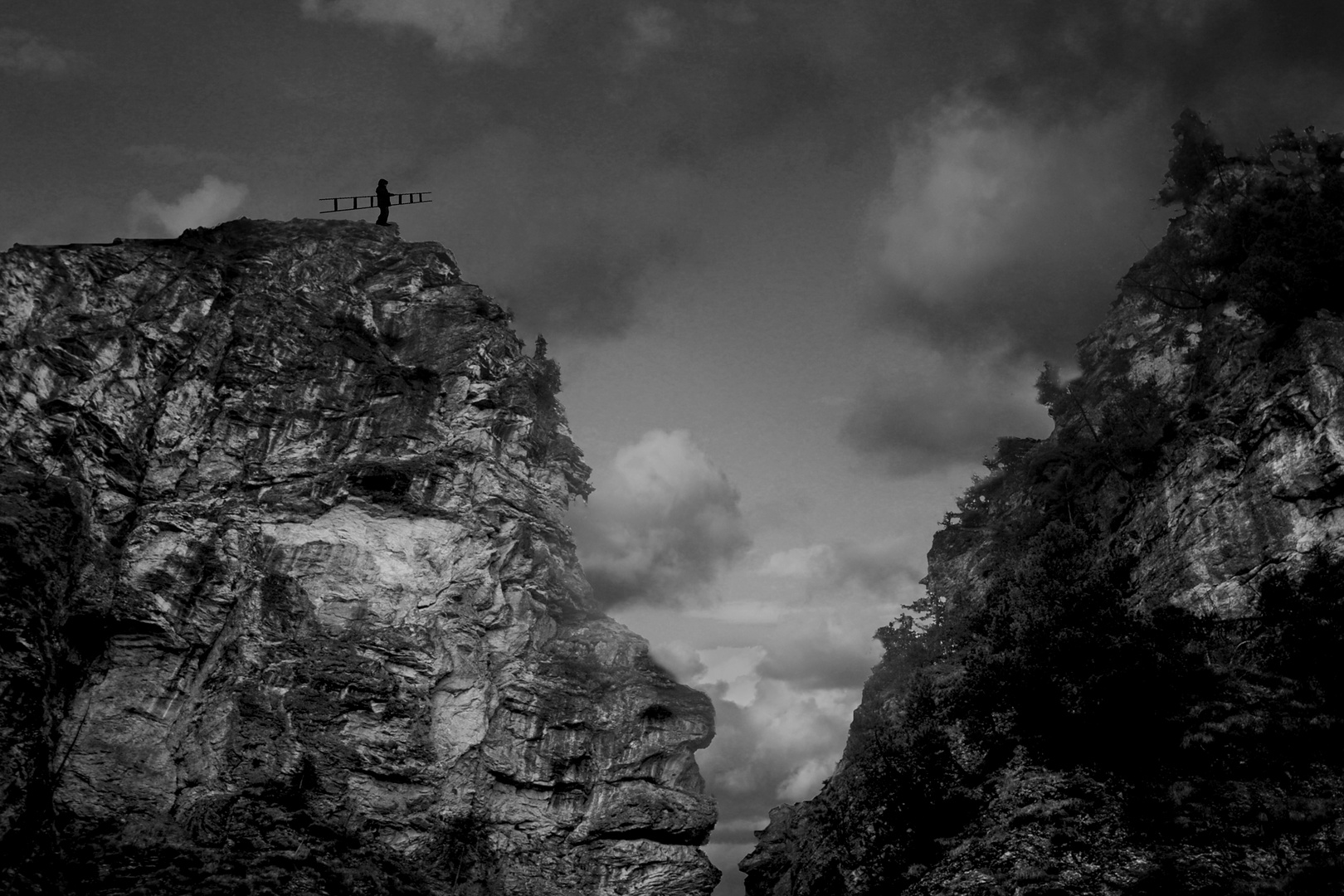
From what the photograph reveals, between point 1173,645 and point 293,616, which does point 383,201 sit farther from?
point 1173,645

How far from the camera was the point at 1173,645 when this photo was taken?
35.2m

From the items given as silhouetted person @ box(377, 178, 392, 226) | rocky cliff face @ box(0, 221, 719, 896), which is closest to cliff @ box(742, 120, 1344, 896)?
rocky cliff face @ box(0, 221, 719, 896)

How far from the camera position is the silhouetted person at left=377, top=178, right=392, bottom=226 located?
81.2 metres

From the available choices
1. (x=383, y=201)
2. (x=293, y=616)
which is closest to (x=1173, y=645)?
(x=293, y=616)

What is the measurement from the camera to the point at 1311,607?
3416cm

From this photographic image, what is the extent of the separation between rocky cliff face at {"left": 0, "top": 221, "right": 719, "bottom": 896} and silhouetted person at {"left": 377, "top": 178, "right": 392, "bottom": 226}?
28.5ft

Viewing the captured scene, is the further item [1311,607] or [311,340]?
[311,340]

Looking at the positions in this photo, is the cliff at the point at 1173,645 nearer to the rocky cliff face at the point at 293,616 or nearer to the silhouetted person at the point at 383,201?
the rocky cliff face at the point at 293,616

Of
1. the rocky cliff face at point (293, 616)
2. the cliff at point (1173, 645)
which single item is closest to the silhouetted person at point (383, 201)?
the rocky cliff face at point (293, 616)

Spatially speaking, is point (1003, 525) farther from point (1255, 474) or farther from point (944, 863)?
point (944, 863)

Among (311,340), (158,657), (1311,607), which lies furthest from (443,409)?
(1311,607)

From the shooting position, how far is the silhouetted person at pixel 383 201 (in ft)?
266

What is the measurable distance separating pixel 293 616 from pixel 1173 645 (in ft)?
172

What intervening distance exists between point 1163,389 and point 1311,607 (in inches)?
932
